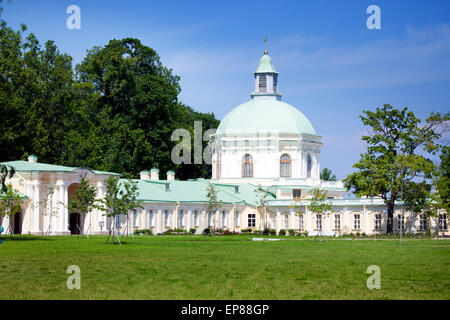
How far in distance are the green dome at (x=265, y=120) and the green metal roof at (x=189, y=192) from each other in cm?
646

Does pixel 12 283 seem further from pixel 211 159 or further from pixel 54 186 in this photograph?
pixel 211 159

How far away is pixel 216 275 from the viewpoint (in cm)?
2495

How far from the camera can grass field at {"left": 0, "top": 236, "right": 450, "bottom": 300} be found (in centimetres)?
2045

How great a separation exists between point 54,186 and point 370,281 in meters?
42.5

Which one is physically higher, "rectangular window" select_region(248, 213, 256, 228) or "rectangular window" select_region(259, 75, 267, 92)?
"rectangular window" select_region(259, 75, 267, 92)

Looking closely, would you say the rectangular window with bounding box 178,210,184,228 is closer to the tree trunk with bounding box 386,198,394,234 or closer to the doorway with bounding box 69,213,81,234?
the doorway with bounding box 69,213,81,234

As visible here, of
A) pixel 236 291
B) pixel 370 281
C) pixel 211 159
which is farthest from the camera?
pixel 211 159

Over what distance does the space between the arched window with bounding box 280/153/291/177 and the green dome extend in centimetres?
284

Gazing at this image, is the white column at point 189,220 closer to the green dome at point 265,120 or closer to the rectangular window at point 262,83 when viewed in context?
the green dome at point 265,120

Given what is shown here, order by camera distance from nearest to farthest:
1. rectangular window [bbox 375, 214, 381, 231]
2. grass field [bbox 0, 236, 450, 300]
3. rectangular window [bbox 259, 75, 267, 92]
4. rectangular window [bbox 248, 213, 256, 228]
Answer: grass field [bbox 0, 236, 450, 300], rectangular window [bbox 375, 214, 381, 231], rectangular window [bbox 248, 213, 256, 228], rectangular window [bbox 259, 75, 267, 92]

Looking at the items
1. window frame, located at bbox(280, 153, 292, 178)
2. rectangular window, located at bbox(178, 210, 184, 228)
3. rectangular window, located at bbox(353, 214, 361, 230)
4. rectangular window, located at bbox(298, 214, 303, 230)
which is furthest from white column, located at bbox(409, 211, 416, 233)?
rectangular window, located at bbox(178, 210, 184, 228)

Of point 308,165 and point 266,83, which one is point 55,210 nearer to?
point 308,165

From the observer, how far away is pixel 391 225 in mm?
69250

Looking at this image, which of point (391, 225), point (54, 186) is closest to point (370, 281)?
point (54, 186)
